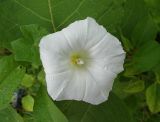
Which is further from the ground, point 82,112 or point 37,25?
point 37,25

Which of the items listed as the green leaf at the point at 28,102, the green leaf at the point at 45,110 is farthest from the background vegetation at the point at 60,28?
the green leaf at the point at 28,102

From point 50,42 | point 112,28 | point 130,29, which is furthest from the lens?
point 130,29

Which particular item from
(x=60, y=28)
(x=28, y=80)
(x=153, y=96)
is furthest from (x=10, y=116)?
(x=153, y=96)

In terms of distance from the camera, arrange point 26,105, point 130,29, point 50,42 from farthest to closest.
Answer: point 26,105, point 130,29, point 50,42

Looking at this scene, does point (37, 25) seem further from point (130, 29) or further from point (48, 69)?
point (130, 29)

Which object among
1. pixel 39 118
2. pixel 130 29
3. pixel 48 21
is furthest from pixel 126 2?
pixel 39 118

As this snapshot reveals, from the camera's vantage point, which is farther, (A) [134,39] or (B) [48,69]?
(A) [134,39]
